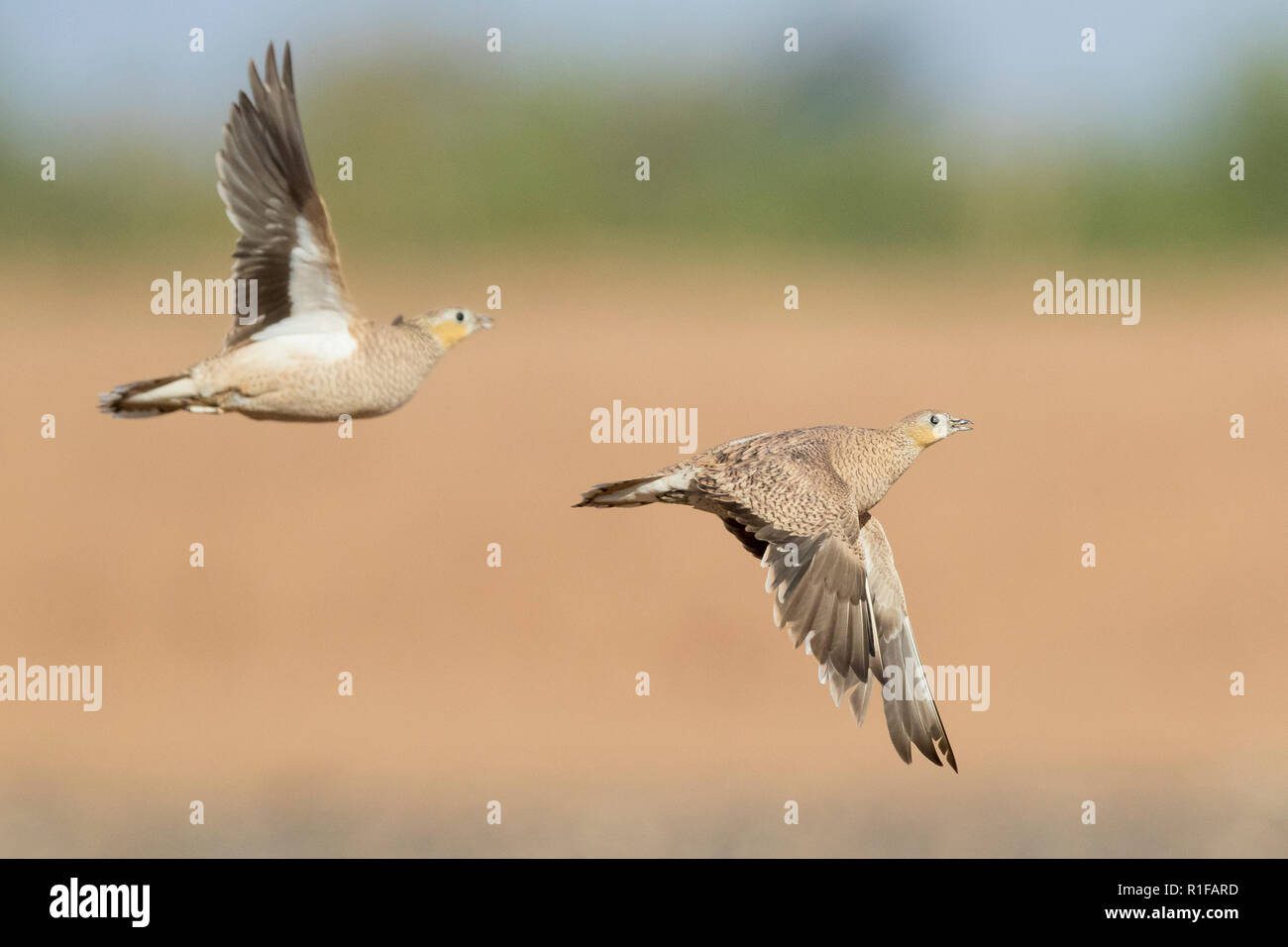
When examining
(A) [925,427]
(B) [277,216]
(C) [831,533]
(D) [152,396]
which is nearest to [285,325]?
(B) [277,216]

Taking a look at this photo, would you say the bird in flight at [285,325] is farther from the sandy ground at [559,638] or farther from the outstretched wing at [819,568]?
the sandy ground at [559,638]

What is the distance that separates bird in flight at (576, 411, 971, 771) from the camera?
7965mm

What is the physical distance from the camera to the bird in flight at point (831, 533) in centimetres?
796

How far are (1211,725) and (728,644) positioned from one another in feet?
19.5

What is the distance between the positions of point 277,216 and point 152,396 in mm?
944

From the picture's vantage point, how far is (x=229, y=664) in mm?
22406

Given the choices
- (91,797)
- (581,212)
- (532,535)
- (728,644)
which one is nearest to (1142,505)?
(728,644)

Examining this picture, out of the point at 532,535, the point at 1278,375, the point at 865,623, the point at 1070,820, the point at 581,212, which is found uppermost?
the point at 581,212

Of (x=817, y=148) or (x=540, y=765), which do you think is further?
(x=817, y=148)

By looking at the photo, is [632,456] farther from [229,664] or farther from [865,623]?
[865,623]

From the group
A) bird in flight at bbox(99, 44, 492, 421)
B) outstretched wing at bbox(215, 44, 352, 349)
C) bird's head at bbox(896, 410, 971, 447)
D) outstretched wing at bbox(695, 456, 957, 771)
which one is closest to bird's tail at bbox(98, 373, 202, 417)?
bird in flight at bbox(99, 44, 492, 421)

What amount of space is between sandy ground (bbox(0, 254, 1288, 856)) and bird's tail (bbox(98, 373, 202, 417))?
14489 mm

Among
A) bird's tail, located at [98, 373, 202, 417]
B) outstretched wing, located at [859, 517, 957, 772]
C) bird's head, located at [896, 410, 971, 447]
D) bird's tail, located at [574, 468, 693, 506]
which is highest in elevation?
bird's tail, located at [98, 373, 202, 417]

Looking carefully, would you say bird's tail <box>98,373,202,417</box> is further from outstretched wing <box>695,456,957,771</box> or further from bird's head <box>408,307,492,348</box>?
outstretched wing <box>695,456,957,771</box>
